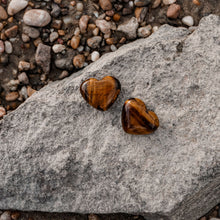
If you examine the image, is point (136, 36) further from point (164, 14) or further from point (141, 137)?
point (141, 137)

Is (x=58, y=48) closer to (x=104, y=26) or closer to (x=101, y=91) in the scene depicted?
(x=104, y=26)

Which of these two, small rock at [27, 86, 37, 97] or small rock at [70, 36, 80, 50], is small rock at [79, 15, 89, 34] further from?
small rock at [27, 86, 37, 97]

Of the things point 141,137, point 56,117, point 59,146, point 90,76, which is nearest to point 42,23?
point 90,76

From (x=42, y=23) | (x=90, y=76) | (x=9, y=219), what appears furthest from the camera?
(x=42, y=23)

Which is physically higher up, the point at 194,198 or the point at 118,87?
the point at 118,87

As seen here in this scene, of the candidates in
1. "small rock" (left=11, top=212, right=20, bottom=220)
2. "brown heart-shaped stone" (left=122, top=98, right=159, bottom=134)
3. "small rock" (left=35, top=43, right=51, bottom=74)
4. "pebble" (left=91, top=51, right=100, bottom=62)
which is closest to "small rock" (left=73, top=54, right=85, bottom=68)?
"pebble" (left=91, top=51, right=100, bottom=62)

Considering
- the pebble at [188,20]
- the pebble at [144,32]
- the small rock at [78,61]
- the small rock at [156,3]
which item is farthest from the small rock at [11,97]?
the pebble at [188,20]

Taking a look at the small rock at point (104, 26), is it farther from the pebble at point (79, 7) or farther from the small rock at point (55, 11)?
the small rock at point (55, 11)

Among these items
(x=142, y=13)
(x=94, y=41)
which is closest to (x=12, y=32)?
(x=94, y=41)
